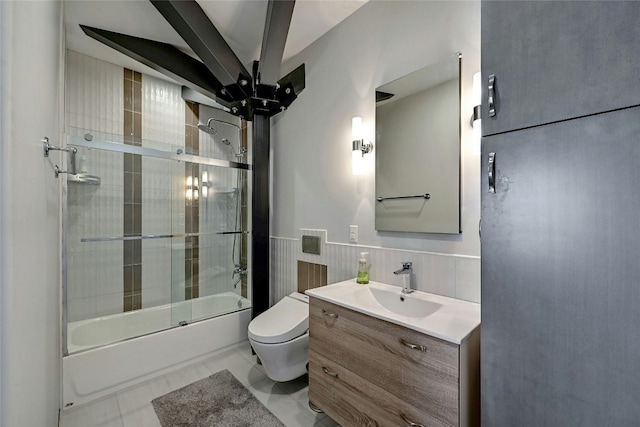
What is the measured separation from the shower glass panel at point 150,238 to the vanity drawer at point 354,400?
1421 millimetres

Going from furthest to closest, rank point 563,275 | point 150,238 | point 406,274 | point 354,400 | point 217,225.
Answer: point 217,225 < point 150,238 < point 406,274 < point 354,400 < point 563,275

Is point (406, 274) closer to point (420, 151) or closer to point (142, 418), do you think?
point (420, 151)

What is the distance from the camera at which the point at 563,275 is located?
791 mm

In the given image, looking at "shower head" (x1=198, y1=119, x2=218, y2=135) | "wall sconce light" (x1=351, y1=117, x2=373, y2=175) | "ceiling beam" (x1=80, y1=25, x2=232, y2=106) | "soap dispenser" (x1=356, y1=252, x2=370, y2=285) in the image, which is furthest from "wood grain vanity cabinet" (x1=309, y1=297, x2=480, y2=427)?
"shower head" (x1=198, y1=119, x2=218, y2=135)

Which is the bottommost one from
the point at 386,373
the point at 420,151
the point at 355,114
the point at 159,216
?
the point at 386,373

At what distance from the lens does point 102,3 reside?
1954 millimetres

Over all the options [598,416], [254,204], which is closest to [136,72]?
[254,204]

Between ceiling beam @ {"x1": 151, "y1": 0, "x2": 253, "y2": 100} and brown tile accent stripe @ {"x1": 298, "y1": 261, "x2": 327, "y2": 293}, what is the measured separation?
61.2 inches

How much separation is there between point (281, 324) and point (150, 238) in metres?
1.53

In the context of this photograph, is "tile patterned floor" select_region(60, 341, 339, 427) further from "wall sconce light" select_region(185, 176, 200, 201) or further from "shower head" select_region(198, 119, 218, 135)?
"shower head" select_region(198, 119, 218, 135)

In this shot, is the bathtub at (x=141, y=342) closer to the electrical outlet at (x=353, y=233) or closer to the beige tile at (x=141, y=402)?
the beige tile at (x=141, y=402)

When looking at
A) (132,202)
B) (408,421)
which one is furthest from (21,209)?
(132,202)

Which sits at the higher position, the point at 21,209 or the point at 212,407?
the point at 21,209

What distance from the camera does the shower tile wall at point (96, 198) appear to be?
2.22 metres
